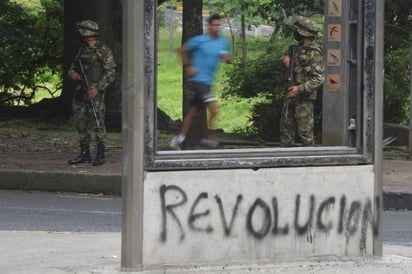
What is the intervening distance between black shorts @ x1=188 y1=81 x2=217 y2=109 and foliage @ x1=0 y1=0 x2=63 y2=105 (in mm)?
13211

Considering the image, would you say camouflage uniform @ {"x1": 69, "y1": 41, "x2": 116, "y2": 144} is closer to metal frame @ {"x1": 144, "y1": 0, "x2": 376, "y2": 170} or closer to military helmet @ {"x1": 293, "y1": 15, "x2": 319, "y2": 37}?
military helmet @ {"x1": 293, "y1": 15, "x2": 319, "y2": 37}

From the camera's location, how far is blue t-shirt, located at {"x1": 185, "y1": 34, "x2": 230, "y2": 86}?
277 inches

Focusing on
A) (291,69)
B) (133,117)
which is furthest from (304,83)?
(133,117)

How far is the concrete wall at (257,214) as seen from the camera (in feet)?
22.4

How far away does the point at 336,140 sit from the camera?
741 cm

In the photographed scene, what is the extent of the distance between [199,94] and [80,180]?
5.18 metres

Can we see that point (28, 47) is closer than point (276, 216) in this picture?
No

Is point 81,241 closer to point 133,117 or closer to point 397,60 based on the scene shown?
point 133,117

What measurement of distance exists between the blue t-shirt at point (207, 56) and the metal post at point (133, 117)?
1.76 ft

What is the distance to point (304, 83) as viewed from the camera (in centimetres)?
827

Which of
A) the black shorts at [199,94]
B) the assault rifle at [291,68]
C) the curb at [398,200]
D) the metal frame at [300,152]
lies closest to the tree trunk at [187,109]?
the black shorts at [199,94]

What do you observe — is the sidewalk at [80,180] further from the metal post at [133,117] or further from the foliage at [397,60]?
the metal post at [133,117]

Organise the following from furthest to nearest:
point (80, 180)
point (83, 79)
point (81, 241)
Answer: point (83, 79) < point (80, 180) < point (81, 241)

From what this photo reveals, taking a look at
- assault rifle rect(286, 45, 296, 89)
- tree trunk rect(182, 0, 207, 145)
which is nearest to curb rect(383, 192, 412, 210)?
assault rifle rect(286, 45, 296, 89)
